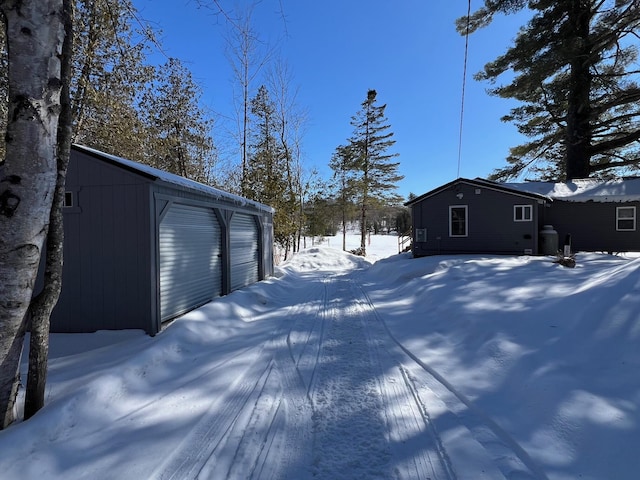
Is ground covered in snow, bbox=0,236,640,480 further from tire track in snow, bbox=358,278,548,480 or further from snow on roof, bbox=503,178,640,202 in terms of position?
snow on roof, bbox=503,178,640,202

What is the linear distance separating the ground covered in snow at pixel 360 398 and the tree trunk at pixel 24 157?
94 cm

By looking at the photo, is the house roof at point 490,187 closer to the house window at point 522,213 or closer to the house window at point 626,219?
the house window at point 522,213

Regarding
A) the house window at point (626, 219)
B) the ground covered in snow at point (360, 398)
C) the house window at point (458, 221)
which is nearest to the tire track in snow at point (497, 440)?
the ground covered in snow at point (360, 398)

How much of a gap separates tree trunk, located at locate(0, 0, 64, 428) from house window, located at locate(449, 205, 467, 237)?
14614mm

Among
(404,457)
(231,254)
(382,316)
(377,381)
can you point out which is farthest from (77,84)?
(404,457)

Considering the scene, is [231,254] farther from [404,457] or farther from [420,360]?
[404,457]

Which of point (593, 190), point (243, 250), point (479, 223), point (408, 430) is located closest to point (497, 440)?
point (408, 430)

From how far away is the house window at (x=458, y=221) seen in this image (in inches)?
571

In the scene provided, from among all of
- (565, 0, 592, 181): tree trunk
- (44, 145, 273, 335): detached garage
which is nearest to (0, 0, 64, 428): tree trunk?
(44, 145, 273, 335): detached garage

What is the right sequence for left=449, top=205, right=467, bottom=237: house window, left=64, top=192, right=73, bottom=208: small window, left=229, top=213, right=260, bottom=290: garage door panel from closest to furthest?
1. left=64, top=192, right=73, bottom=208: small window
2. left=229, top=213, right=260, bottom=290: garage door panel
3. left=449, top=205, right=467, bottom=237: house window

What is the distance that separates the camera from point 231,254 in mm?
8664

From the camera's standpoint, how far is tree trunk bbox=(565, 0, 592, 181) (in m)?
13.9

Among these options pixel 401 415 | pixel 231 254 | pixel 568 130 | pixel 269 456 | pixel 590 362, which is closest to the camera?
pixel 269 456

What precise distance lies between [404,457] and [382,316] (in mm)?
4234
